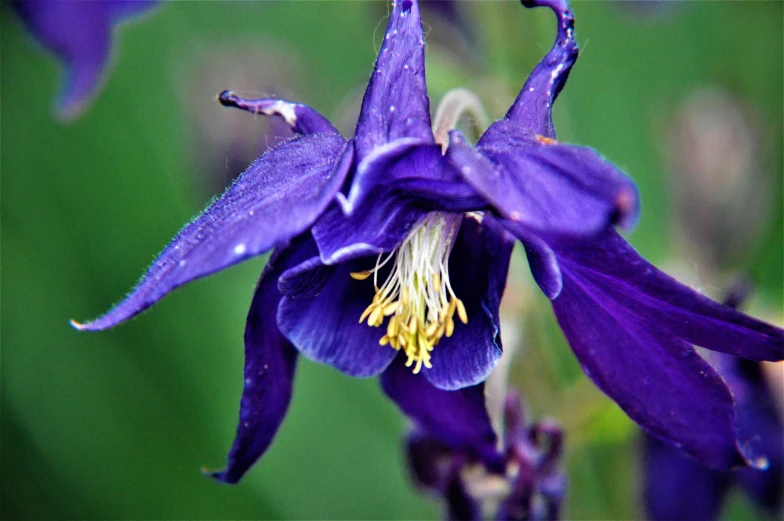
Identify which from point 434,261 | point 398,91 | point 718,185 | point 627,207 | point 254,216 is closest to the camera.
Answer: point 627,207

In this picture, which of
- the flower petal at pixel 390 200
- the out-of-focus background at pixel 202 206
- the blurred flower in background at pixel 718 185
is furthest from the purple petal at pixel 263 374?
the blurred flower in background at pixel 718 185

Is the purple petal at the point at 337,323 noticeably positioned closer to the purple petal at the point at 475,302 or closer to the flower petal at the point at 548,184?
the purple petal at the point at 475,302

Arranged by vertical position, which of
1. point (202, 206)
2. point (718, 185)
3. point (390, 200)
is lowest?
point (202, 206)

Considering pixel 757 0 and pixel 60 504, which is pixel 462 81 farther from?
pixel 60 504

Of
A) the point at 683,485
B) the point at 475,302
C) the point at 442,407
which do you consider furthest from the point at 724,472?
the point at 475,302

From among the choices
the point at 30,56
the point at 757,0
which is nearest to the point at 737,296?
the point at 757,0

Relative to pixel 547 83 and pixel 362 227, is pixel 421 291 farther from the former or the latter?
pixel 547 83
